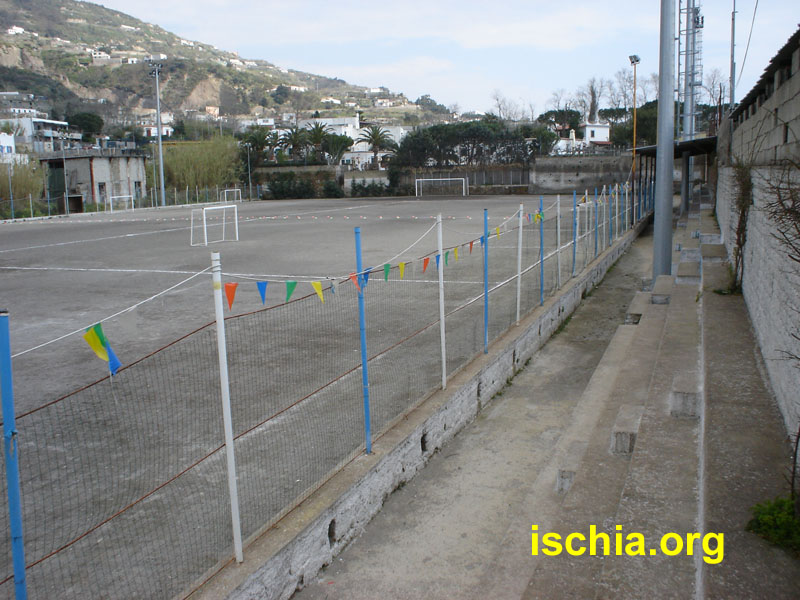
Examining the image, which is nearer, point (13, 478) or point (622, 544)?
point (13, 478)

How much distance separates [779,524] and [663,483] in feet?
3.72

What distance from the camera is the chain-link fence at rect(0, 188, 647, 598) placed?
4.44 m

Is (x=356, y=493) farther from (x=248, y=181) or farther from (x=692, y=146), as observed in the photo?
(x=248, y=181)

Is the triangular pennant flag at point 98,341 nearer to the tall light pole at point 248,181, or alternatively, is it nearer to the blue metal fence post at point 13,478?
the blue metal fence post at point 13,478

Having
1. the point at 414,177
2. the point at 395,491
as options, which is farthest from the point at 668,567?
the point at 414,177

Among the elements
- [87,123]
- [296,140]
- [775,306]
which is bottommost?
[775,306]

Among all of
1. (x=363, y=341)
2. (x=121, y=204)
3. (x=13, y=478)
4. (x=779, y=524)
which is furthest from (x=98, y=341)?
(x=121, y=204)

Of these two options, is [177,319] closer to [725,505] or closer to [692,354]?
[692,354]

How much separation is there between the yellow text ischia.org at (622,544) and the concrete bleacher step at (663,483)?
5 centimetres

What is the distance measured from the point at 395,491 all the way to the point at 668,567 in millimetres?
2643

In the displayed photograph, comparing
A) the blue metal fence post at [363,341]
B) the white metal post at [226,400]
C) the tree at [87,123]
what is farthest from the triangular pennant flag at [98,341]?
the tree at [87,123]

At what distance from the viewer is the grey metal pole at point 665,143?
13719 millimetres

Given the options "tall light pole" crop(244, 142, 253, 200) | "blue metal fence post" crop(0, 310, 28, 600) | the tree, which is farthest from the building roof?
the tree

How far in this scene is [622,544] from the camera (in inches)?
173
